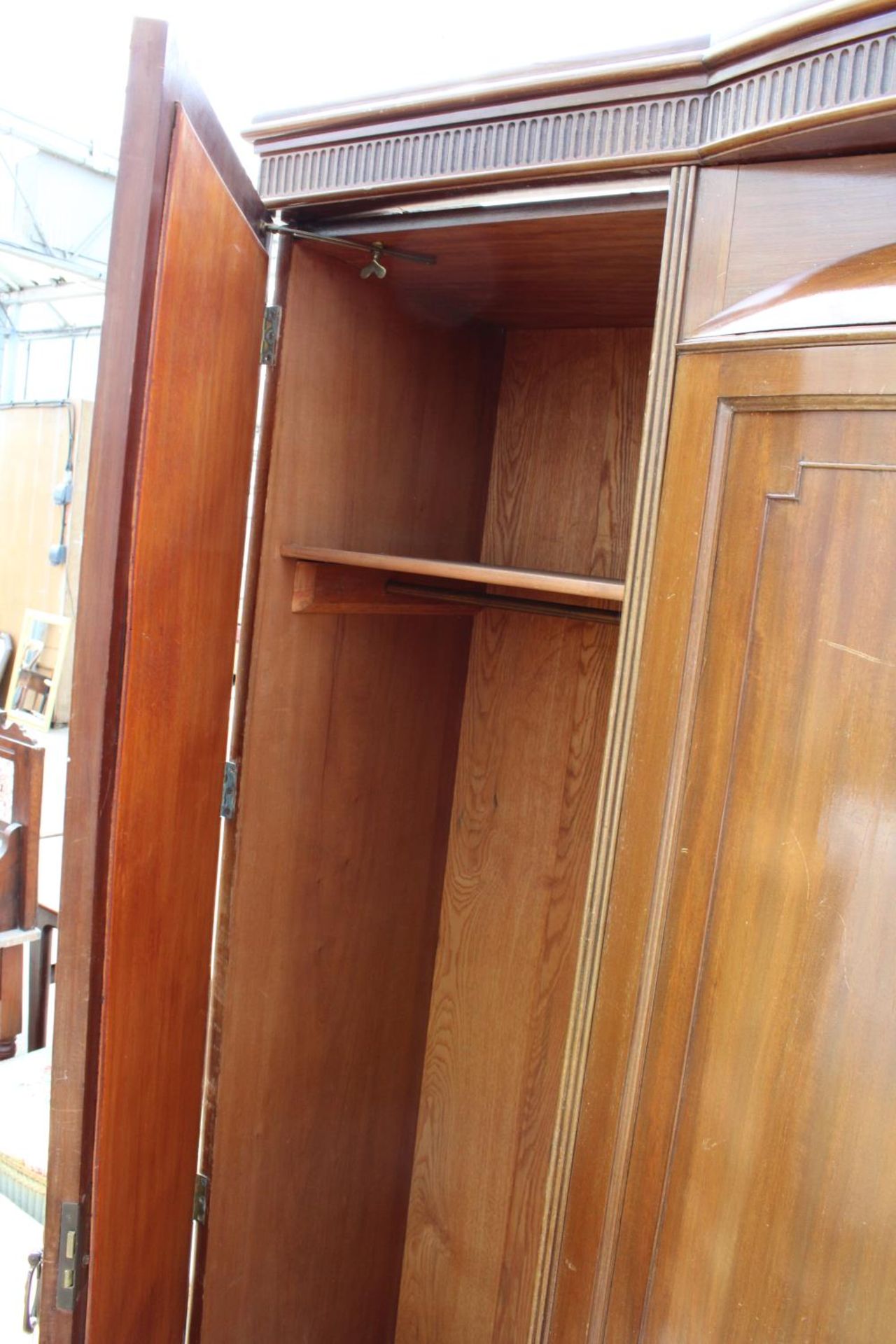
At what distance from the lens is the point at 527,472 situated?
1.92 metres

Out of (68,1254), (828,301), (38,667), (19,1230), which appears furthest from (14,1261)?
(38,667)

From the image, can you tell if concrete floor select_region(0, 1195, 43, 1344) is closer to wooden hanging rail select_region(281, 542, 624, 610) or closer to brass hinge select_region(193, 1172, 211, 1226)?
brass hinge select_region(193, 1172, 211, 1226)

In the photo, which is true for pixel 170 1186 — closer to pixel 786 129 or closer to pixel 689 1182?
pixel 689 1182

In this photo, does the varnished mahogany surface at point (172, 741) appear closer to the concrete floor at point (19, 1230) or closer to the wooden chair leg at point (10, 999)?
the concrete floor at point (19, 1230)

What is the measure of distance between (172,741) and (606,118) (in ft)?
2.93

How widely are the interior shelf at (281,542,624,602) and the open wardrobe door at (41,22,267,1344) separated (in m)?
0.12

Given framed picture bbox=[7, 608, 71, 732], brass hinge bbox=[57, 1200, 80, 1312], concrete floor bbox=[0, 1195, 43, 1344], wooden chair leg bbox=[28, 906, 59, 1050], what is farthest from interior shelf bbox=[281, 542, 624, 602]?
framed picture bbox=[7, 608, 71, 732]

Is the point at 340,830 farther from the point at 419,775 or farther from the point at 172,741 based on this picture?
the point at 172,741

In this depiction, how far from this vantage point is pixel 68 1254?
1164 millimetres

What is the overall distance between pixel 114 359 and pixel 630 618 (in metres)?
0.61

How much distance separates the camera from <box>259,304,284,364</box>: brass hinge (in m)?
1.45

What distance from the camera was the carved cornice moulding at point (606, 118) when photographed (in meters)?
0.91

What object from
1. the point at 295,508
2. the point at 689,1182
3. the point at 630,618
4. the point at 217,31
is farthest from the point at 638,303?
the point at 217,31

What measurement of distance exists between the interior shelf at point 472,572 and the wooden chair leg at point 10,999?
5.77 ft
